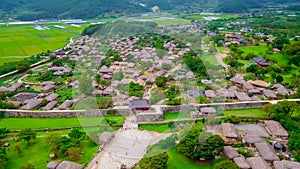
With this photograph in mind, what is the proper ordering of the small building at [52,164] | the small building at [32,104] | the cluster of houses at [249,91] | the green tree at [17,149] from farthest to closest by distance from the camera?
the cluster of houses at [249,91] → the small building at [32,104] → the green tree at [17,149] → the small building at [52,164]

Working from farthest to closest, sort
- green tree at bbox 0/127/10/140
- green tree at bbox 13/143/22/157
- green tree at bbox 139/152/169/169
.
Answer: green tree at bbox 0/127/10/140
green tree at bbox 13/143/22/157
green tree at bbox 139/152/169/169

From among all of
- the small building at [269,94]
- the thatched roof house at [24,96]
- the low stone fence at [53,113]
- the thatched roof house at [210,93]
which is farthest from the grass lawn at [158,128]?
the thatched roof house at [24,96]

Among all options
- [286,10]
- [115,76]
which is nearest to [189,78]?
[115,76]

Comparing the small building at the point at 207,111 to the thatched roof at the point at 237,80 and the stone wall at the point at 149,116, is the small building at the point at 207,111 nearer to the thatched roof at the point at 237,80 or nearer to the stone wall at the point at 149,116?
the stone wall at the point at 149,116

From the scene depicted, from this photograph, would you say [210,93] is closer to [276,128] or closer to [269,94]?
[269,94]

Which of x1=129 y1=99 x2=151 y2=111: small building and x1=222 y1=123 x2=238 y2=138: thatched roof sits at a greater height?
x1=129 y1=99 x2=151 y2=111: small building

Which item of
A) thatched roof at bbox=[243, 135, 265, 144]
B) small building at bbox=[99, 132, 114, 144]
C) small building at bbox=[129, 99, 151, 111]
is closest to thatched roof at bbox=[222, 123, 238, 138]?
thatched roof at bbox=[243, 135, 265, 144]

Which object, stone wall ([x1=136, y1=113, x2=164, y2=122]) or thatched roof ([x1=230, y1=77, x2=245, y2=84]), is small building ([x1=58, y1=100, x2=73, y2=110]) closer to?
stone wall ([x1=136, y1=113, x2=164, y2=122])
